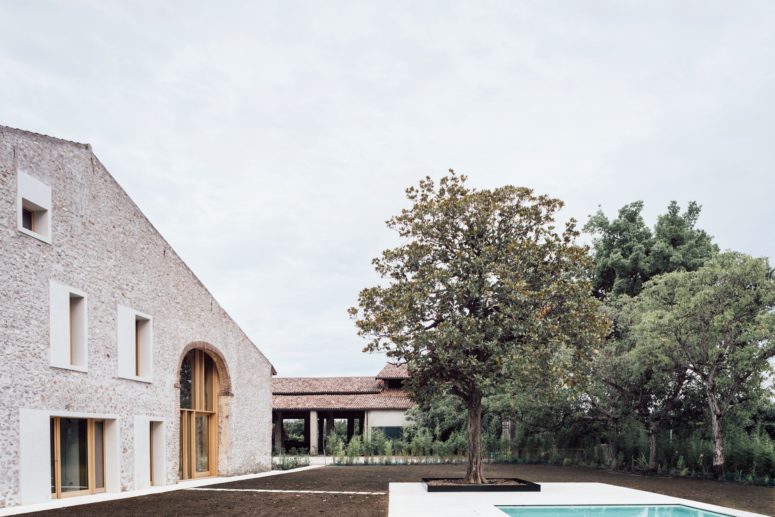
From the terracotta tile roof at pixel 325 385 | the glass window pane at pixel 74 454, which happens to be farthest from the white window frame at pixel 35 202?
the terracotta tile roof at pixel 325 385

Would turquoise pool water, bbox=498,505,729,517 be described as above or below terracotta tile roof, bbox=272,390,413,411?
above

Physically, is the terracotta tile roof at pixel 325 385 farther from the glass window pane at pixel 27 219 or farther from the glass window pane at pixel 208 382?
the glass window pane at pixel 27 219

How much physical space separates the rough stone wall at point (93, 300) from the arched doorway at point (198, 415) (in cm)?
38

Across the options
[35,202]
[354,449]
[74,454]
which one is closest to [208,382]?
[74,454]

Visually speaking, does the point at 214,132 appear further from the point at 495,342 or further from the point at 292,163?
the point at 495,342

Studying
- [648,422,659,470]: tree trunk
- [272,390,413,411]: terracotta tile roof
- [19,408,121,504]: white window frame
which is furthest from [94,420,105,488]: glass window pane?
[272,390,413,411]: terracotta tile roof

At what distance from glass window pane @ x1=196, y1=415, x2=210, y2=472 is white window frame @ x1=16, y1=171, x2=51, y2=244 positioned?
29.4 feet

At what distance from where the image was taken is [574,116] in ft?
59.8

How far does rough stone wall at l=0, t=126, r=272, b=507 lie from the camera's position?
1266 centimetres

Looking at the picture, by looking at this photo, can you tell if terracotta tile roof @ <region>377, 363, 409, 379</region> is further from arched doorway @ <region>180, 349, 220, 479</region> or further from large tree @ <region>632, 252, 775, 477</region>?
large tree @ <region>632, 252, 775, 477</region>

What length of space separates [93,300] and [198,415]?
22.5 feet

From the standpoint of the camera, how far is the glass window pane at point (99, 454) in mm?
15531

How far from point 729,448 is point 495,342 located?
10.2 m

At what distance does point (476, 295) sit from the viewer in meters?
16.3
